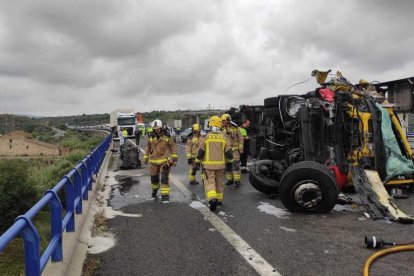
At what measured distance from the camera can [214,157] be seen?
7.69m

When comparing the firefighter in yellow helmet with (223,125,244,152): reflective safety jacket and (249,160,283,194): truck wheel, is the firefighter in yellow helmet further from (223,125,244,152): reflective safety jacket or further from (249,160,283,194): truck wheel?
(249,160,283,194): truck wheel

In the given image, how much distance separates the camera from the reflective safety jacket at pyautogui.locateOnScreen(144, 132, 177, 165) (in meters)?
8.80

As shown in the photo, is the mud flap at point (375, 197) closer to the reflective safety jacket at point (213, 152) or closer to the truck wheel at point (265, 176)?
the truck wheel at point (265, 176)

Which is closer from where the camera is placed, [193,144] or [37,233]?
[37,233]

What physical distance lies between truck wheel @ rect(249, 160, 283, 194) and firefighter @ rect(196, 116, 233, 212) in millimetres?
1263

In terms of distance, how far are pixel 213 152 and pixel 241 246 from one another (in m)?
2.67

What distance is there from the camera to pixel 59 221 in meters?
4.25

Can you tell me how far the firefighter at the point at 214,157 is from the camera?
7.62 m

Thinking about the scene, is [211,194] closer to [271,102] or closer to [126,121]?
[271,102]

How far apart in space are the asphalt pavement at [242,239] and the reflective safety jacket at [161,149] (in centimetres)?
83

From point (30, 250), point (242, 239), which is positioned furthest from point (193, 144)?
point (30, 250)

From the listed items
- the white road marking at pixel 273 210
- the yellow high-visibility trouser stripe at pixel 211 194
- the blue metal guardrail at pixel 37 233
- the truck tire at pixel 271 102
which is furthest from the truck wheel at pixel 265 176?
the blue metal guardrail at pixel 37 233

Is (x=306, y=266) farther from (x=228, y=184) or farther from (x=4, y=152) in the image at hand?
(x=4, y=152)

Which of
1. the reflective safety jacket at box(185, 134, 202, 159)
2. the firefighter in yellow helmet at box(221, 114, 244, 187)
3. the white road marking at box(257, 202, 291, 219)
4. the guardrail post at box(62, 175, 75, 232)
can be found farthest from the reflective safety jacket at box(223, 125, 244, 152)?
the guardrail post at box(62, 175, 75, 232)
